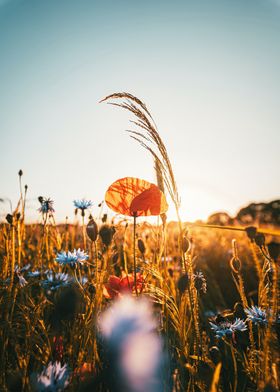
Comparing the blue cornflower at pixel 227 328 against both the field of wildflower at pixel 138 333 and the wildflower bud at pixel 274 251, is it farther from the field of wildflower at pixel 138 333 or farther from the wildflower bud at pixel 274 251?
the wildflower bud at pixel 274 251

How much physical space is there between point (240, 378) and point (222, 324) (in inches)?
10.0

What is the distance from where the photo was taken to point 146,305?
3.51 ft

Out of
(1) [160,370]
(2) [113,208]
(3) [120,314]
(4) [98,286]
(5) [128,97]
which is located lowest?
(1) [160,370]

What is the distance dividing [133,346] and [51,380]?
31 centimetres

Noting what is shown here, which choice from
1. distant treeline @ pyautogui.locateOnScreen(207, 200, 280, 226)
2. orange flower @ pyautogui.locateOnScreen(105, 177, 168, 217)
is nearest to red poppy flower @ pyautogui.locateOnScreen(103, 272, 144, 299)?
orange flower @ pyautogui.locateOnScreen(105, 177, 168, 217)

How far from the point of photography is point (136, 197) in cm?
128

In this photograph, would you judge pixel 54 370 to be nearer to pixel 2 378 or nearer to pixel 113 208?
pixel 2 378

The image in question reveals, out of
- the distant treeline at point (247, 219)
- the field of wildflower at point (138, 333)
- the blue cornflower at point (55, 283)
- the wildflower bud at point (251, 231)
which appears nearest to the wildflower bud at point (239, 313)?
the field of wildflower at point (138, 333)

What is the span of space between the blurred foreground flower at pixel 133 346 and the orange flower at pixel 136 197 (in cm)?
39

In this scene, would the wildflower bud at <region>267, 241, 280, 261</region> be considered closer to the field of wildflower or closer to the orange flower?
the field of wildflower

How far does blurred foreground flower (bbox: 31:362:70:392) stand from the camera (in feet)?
2.16

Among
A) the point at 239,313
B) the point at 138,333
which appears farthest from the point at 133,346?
the point at 239,313

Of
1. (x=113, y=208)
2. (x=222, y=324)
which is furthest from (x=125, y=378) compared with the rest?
(x=113, y=208)

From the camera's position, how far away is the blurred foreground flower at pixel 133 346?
84 centimetres
